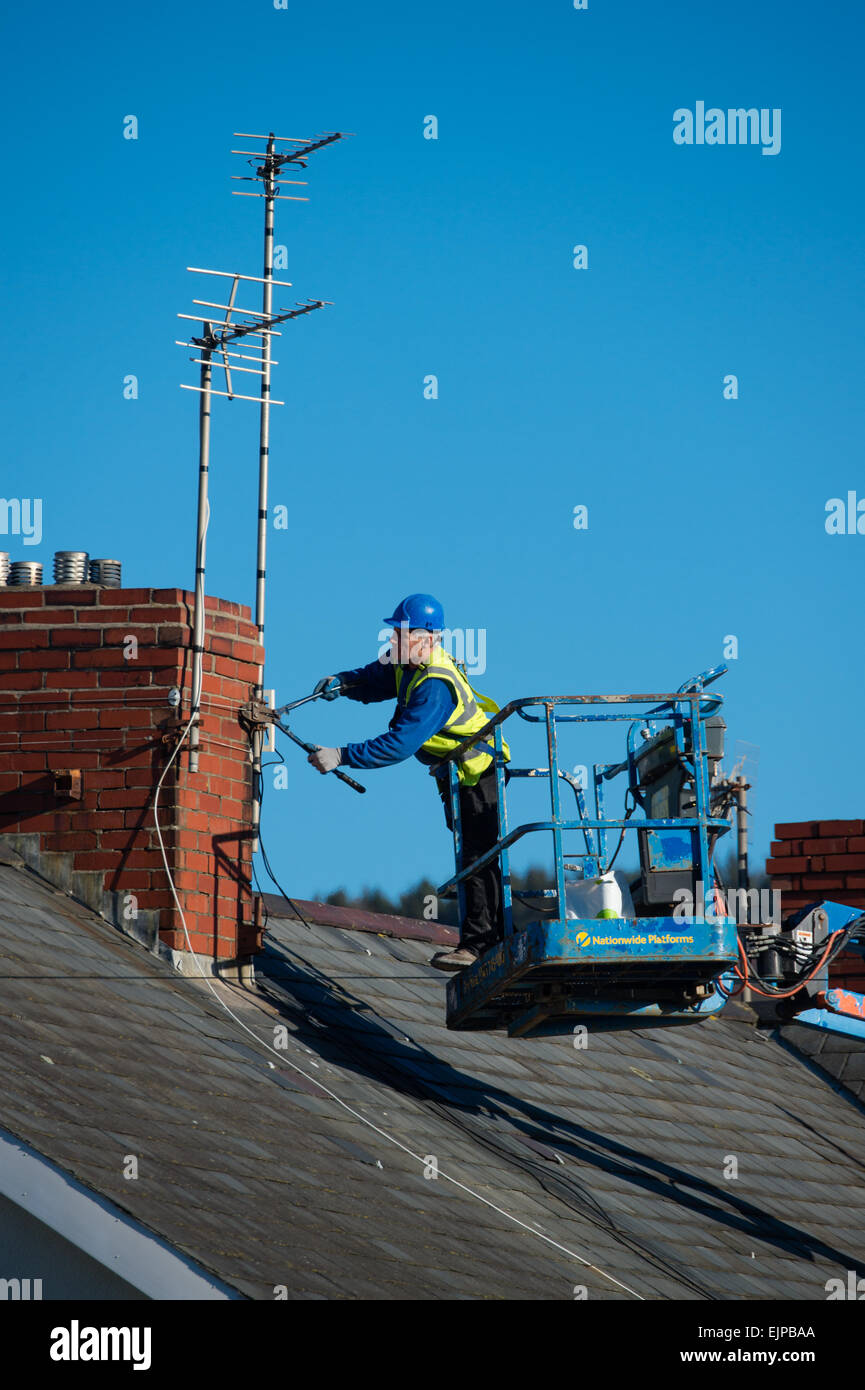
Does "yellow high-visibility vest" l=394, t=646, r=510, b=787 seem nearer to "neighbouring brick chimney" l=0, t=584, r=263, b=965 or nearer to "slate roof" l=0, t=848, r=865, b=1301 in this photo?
"neighbouring brick chimney" l=0, t=584, r=263, b=965

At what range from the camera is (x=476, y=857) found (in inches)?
470

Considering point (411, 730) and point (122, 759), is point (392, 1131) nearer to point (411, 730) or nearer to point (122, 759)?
point (411, 730)

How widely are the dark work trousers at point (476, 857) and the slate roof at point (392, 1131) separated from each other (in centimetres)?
103

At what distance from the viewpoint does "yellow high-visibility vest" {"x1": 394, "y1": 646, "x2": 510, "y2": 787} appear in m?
11.8

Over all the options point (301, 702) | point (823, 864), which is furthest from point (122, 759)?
point (823, 864)

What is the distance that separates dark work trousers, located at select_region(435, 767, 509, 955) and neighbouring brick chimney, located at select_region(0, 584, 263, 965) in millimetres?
1295

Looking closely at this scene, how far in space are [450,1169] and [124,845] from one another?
265cm

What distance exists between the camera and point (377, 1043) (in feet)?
40.9

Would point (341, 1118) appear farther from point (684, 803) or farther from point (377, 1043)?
point (684, 803)

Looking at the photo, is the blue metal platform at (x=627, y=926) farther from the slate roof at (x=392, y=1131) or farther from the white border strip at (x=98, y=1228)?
the white border strip at (x=98, y=1228)

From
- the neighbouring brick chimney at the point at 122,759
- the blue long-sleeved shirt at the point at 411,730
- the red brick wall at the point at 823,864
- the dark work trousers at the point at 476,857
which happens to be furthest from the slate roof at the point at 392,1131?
the red brick wall at the point at 823,864

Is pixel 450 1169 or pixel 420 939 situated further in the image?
pixel 420 939
